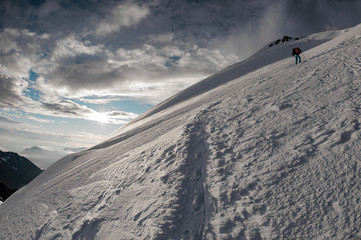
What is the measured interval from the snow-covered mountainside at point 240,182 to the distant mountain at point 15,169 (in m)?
168

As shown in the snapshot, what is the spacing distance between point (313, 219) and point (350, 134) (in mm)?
1882

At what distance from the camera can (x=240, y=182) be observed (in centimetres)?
346

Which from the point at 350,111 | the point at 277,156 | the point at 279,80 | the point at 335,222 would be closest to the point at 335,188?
the point at 335,222

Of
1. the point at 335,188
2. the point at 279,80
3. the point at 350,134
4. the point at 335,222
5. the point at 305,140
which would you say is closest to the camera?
the point at 335,222

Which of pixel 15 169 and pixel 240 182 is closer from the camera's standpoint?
pixel 240 182

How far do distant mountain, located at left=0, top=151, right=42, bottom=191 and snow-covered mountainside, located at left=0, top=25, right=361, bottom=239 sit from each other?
168 m

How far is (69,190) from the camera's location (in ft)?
18.1

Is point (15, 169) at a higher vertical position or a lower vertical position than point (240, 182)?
lower

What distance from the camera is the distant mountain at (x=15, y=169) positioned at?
442 ft

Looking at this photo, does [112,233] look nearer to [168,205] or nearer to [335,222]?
[168,205]

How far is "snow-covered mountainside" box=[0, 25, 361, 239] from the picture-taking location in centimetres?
277

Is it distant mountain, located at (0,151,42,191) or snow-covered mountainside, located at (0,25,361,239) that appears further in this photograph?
distant mountain, located at (0,151,42,191)

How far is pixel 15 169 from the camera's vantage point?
5969 inches

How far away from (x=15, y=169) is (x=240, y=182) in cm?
20114
